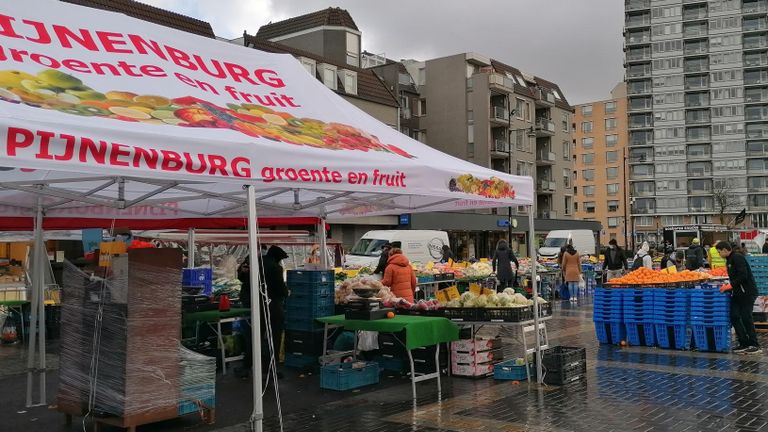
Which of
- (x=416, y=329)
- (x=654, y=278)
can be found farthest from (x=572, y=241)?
(x=416, y=329)

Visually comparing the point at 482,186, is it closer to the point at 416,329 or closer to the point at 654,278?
the point at 416,329

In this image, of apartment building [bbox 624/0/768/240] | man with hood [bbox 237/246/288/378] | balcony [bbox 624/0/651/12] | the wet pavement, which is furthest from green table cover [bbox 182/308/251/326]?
balcony [bbox 624/0/651/12]

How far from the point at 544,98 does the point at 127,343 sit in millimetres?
62416

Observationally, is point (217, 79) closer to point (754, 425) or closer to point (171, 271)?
point (171, 271)

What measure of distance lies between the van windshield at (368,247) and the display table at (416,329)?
19962mm

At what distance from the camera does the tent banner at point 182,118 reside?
4879 millimetres

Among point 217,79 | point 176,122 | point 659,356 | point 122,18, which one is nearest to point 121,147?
point 176,122

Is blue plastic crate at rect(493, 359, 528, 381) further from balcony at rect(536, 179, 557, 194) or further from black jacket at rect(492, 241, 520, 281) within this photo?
balcony at rect(536, 179, 557, 194)

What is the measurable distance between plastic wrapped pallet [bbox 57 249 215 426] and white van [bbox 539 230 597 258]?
34.7 meters

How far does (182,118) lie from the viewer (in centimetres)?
617

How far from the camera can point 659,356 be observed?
11.2 m

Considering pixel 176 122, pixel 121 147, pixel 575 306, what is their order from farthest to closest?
pixel 575 306 → pixel 176 122 → pixel 121 147

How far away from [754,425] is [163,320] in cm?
609

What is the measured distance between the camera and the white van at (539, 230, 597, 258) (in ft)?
135
